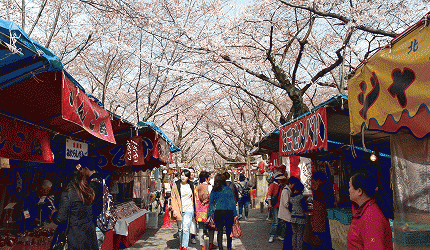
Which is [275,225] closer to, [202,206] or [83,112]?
[202,206]

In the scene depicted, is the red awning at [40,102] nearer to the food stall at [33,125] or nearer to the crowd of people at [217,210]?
the food stall at [33,125]

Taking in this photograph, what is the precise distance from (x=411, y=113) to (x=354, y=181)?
80 centimetres

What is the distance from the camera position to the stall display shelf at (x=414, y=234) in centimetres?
325

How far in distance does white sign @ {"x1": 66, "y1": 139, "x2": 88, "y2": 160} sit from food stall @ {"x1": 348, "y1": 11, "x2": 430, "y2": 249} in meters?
6.21

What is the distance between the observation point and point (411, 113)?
281cm

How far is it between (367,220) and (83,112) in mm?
3703

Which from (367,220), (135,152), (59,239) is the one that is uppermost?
(135,152)

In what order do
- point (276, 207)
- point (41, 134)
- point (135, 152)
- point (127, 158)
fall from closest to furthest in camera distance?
point (41, 134) → point (127, 158) → point (135, 152) → point (276, 207)

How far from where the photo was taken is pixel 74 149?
761 cm

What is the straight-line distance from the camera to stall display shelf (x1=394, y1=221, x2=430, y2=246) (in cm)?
325

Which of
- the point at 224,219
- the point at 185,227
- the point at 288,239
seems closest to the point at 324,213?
the point at 288,239

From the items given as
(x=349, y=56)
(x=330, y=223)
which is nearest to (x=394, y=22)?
(x=349, y=56)

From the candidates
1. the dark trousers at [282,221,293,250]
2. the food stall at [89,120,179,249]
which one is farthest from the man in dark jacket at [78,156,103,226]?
the dark trousers at [282,221,293,250]

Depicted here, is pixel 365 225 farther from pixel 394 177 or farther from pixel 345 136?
pixel 345 136
